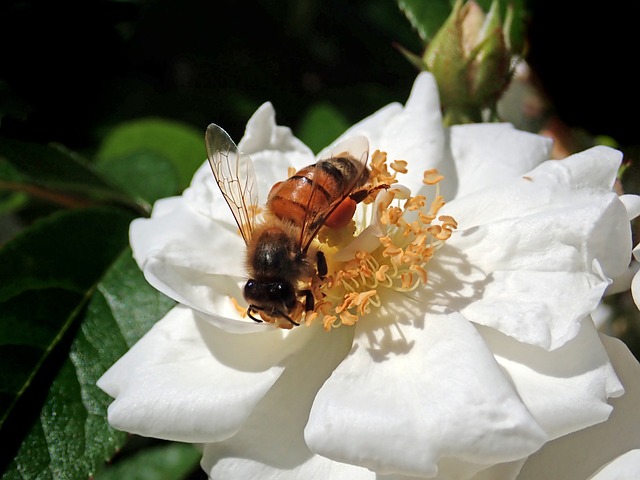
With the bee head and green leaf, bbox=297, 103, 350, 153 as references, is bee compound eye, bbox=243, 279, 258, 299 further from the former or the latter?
green leaf, bbox=297, 103, 350, 153

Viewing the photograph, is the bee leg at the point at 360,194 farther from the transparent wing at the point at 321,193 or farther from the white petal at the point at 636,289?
the white petal at the point at 636,289

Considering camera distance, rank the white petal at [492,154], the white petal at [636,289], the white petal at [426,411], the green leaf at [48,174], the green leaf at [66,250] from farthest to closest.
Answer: the green leaf at [48,174], the green leaf at [66,250], the white petal at [492,154], the white petal at [636,289], the white petal at [426,411]

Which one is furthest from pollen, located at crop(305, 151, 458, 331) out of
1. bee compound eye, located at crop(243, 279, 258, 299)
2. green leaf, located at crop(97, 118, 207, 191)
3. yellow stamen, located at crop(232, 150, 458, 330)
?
green leaf, located at crop(97, 118, 207, 191)

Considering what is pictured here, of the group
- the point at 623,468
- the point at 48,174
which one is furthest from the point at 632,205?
the point at 48,174

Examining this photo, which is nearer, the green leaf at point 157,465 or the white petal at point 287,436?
the white petal at point 287,436

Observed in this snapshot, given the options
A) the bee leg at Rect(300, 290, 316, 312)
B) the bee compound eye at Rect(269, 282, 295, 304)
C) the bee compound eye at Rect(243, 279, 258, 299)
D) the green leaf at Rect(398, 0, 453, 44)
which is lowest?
the bee leg at Rect(300, 290, 316, 312)

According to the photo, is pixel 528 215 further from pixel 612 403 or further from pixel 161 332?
pixel 161 332

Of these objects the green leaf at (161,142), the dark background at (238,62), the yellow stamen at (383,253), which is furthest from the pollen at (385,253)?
the green leaf at (161,142)
